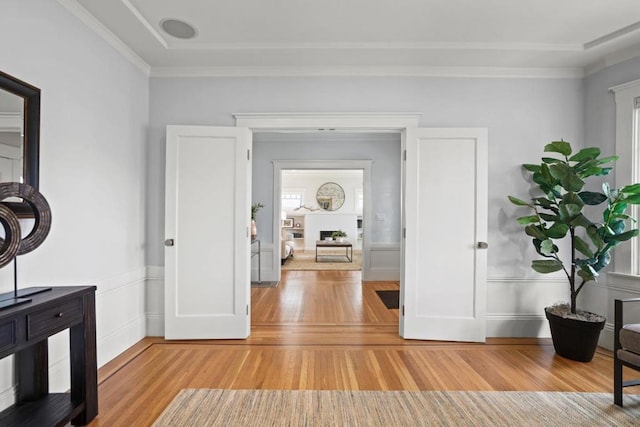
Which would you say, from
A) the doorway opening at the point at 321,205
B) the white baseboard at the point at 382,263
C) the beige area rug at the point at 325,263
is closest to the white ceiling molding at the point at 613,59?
the white baseboard at the point at 382,263

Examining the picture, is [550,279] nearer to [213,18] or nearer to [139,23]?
[213,18]

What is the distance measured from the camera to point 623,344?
6.60 ft

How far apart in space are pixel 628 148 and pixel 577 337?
1.74 metres

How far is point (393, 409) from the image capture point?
6.47 feet

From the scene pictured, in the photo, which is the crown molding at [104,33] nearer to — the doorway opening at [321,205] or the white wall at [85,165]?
the white wall at [85,165]

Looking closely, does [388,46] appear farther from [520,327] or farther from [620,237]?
[520,327]

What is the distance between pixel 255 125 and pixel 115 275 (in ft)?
6.12

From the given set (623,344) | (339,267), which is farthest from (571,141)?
(339,267)

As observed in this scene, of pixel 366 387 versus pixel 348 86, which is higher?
pixel 348 86

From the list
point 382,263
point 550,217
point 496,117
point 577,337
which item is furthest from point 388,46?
point 382,263

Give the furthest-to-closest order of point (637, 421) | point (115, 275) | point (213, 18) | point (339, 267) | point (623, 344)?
point (339, 267), point (115, 275), point (213, 18), point (623, 344), point (637, 421)

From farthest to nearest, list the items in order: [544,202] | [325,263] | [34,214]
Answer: [325,263]
[544,202]
[34,214]

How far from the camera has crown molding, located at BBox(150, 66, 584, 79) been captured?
3.12 metres

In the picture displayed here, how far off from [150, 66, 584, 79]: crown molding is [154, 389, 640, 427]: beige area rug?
280cm
